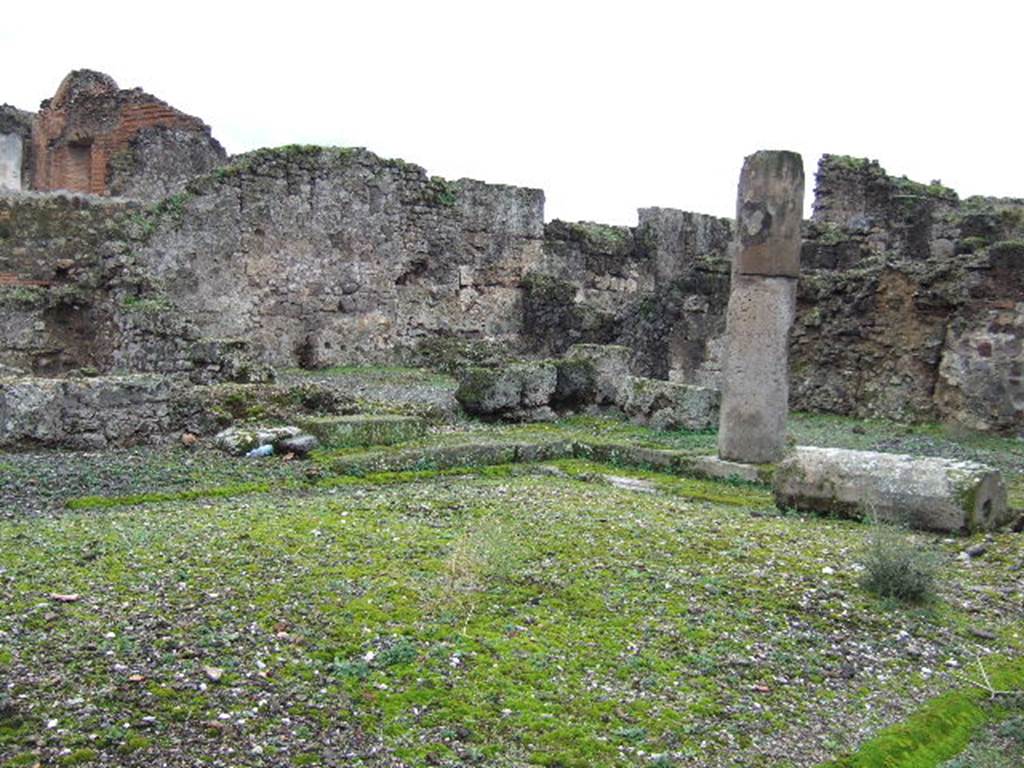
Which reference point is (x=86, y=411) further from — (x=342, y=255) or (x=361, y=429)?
(x=342, y=255)

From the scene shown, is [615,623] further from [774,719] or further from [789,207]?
[789,207]

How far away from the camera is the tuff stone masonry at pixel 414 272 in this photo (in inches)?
653

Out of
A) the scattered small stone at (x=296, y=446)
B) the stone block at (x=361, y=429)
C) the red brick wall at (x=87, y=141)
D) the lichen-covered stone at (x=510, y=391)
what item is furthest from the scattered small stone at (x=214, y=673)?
the red brick wall at (x=87, y=141)

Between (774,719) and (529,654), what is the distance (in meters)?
1.22

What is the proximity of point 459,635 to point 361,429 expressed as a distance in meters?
6.81

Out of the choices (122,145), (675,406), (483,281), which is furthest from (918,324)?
(122,145)

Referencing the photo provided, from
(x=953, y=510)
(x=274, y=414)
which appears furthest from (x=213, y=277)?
(x=953, y=510)

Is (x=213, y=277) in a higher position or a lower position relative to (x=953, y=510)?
higher

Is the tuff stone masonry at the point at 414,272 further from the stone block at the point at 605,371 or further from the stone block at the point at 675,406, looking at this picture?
A: the stone block at the point at 675,406

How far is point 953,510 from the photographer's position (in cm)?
897

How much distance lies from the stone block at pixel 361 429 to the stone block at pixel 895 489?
451cm

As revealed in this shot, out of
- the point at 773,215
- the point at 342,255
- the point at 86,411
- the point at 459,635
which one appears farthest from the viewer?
the point at 342,255

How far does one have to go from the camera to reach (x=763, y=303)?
1157 centimetres

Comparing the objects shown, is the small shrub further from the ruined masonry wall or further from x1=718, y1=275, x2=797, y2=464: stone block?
the ruined masonry wall
